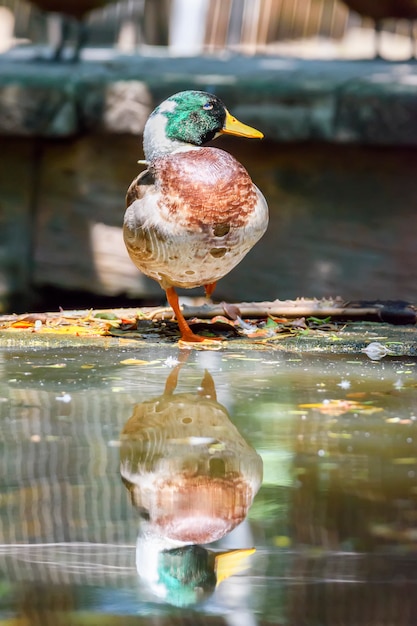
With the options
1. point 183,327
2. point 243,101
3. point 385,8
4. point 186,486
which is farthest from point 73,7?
point 186,486

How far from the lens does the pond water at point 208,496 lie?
1.74 m

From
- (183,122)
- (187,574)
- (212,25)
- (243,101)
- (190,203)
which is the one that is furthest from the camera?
(212,25)

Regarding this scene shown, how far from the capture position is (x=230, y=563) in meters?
1.88

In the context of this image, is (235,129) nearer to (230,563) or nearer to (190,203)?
(190,203)

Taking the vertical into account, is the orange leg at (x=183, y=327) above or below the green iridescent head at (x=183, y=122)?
below

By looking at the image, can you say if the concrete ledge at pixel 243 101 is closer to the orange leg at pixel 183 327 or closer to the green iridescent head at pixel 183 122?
the green iridescent head at pixel 183 122

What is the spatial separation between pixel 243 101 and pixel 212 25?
4.51 m

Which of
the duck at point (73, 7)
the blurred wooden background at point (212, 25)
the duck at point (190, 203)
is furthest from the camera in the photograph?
the blurred wooden background at point (212, 25)

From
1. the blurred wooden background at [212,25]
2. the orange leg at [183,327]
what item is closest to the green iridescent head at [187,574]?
the orange leg at [183,327]

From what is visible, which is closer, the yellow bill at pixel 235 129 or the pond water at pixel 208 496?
the pond water at pixel 208 496

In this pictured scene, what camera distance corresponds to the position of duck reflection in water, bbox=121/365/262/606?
1.85m

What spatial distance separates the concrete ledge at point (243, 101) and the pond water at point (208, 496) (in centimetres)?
316

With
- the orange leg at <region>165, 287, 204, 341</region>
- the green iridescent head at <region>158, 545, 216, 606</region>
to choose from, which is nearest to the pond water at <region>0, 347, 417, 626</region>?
the green iridescent head at <region>158, 545, 216, 606</region>

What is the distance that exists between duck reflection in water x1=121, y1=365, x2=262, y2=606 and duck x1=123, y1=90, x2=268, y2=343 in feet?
2.56
